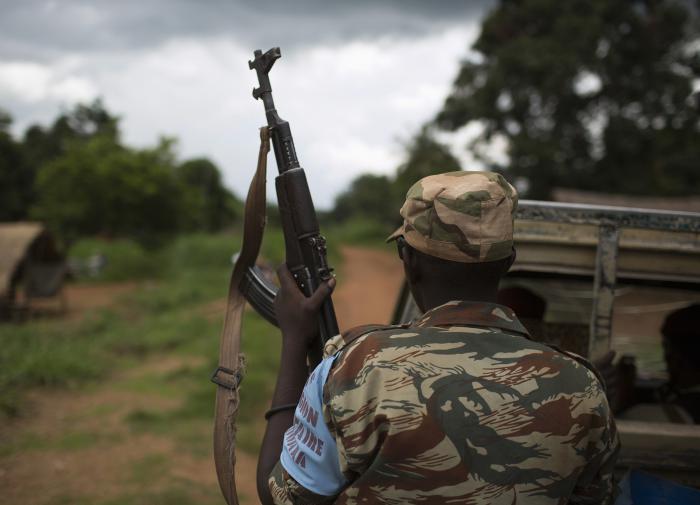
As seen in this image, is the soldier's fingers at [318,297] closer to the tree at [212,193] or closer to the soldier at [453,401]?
the soldier at [453,401]

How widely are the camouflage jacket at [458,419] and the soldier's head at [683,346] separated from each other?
1897 millimetres

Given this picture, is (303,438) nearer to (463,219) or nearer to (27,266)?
(463,219)

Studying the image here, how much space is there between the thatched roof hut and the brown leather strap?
11.3 meters

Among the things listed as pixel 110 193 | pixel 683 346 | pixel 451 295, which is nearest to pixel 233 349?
pixel 451 295

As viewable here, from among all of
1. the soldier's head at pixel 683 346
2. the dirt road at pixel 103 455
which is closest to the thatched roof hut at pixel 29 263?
the dirt road at pixel 103 455

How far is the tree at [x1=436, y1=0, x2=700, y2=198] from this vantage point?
19.5 metres

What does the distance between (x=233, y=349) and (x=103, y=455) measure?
3.88m

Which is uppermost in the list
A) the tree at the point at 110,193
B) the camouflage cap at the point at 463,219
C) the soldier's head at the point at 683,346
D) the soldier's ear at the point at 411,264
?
the tree at the point at 110,193

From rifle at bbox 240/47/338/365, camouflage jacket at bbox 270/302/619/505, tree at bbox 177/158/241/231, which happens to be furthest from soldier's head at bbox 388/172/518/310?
tree at bbox 177/158/241/231

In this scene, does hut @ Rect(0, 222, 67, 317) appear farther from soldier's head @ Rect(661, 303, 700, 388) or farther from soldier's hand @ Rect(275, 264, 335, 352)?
soldier's hand @ Rect(275, 264, 335, 352)

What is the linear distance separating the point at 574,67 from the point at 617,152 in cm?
308

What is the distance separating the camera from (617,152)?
20406 mm

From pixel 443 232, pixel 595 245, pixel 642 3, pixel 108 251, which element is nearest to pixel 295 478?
pixel 443 232

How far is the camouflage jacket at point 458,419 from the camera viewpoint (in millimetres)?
1215
